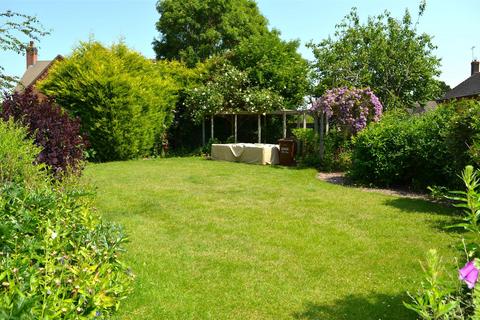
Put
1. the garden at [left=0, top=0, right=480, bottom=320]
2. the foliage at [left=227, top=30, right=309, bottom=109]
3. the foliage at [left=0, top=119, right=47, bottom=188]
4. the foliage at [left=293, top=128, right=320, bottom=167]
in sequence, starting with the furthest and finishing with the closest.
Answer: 1. the foliage at [left=227, top=30, right=309, bottom=109]
2. the foliage at [left=293, top=128, right=320, bottom=167]
3. the foliage at [left=0, top=119, right=47, bottom=188]
4. the garden at [left=0, top=0, right=480, bottom=320]

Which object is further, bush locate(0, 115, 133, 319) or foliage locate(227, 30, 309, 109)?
foliage locate(227, 30, 309, 109)

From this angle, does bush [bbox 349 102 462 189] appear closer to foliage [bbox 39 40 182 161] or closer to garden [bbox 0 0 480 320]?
garden [bbox 0 0 480 320]

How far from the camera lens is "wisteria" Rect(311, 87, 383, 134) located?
1166cm

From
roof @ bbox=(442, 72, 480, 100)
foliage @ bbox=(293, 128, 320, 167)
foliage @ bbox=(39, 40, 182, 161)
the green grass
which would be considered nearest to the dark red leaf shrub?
the green grass

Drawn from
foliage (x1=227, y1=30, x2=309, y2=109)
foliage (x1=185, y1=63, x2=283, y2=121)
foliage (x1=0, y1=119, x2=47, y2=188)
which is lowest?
foliage (x1=0, y1=119, x2=47, y2=188)

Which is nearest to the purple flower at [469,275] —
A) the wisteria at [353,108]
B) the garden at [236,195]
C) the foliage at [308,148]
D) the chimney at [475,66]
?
the garden at [236,195]

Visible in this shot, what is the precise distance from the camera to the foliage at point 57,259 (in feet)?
7.88

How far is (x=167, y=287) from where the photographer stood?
12.5 ft

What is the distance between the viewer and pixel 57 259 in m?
2.88

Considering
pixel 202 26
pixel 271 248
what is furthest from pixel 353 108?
pixel 202 26

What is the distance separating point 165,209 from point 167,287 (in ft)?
10.2

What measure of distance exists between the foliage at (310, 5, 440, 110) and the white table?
5.52 m

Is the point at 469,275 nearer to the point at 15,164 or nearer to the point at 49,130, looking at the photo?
the point at 15,164

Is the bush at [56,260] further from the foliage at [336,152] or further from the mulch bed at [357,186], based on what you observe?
the foliage at [336,152]
